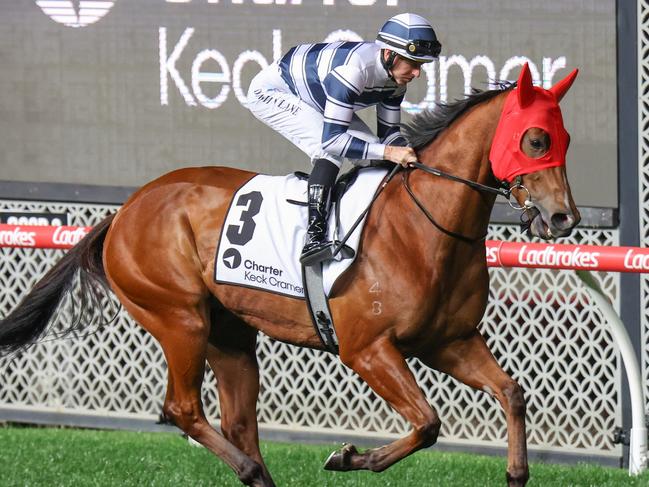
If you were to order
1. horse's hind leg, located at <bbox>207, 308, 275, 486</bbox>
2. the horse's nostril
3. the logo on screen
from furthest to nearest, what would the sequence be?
the logo on screen
horse's hind leg, located at <bbox>207, 308, 275, 486</bbox>
the horse's nostril

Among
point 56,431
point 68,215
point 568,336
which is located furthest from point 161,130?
point 568,336

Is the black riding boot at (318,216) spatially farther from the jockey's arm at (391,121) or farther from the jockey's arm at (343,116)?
the jockey's arm at (391,121)

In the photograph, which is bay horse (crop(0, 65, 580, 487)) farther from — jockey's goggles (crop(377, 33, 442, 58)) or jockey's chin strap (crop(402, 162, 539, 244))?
jockey's goggles (crop(377, 33, 442, 58))

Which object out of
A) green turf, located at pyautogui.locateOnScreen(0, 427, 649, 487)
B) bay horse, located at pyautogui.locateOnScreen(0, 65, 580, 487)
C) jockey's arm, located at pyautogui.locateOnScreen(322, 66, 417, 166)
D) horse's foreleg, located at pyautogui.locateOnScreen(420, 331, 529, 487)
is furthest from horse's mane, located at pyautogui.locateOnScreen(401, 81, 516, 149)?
green turf, located at pyautogui.locateOnScreen(0, 427, 649, 487)

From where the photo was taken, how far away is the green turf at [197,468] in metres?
6.45

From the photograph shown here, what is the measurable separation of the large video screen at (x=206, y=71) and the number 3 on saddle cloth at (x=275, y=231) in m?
1.75

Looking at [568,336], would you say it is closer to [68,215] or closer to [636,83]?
[636,83]

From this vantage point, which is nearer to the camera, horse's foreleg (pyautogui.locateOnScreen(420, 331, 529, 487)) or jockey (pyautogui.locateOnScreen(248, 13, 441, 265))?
horse's foreleg (pyautogui.locateOnScreen(420, 331, 529, 487))

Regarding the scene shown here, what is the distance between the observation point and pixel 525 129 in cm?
503

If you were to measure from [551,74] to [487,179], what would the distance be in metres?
1.98

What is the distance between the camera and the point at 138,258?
602cm

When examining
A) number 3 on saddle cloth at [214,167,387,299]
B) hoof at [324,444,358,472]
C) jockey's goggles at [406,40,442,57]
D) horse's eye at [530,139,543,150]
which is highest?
jockey's goggles at [406,40,442,57]

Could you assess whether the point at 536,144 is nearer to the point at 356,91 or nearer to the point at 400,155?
the point at 400,155

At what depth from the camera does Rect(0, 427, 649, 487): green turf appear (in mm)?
6445
